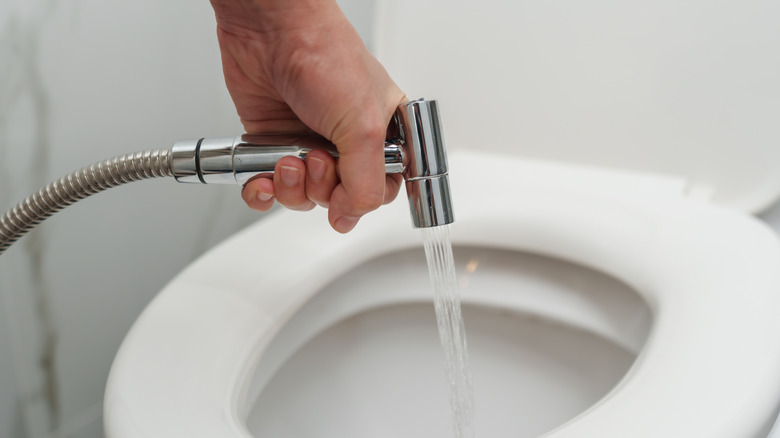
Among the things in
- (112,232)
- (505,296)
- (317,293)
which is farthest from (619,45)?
(112,232)

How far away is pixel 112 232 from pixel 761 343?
20.8 inches

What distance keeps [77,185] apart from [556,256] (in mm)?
355

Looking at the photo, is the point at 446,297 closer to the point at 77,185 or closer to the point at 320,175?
the point at 320,175

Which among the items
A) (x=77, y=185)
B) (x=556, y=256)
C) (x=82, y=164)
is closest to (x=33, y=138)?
(x=82, y=164)

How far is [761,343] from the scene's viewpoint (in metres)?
0.37

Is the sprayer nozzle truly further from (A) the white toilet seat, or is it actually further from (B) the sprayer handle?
(A) the white toilet seat

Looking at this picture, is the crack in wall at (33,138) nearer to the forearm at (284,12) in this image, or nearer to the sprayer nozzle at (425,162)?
the forearm at (284,12)

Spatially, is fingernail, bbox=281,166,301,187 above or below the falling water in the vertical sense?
above

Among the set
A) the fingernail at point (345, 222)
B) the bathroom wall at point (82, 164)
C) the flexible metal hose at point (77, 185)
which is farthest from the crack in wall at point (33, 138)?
the fingernail at point (345, 222)

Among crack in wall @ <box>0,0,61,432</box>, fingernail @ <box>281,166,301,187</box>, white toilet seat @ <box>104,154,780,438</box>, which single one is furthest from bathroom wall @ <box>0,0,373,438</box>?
fingernail @ <box>281,166,301,187</box>

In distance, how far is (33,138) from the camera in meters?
0.53

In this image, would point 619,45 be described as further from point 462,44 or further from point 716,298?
point 716,298

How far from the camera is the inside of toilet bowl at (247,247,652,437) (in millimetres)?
530

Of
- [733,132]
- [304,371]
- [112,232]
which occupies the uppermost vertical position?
[733,132]
